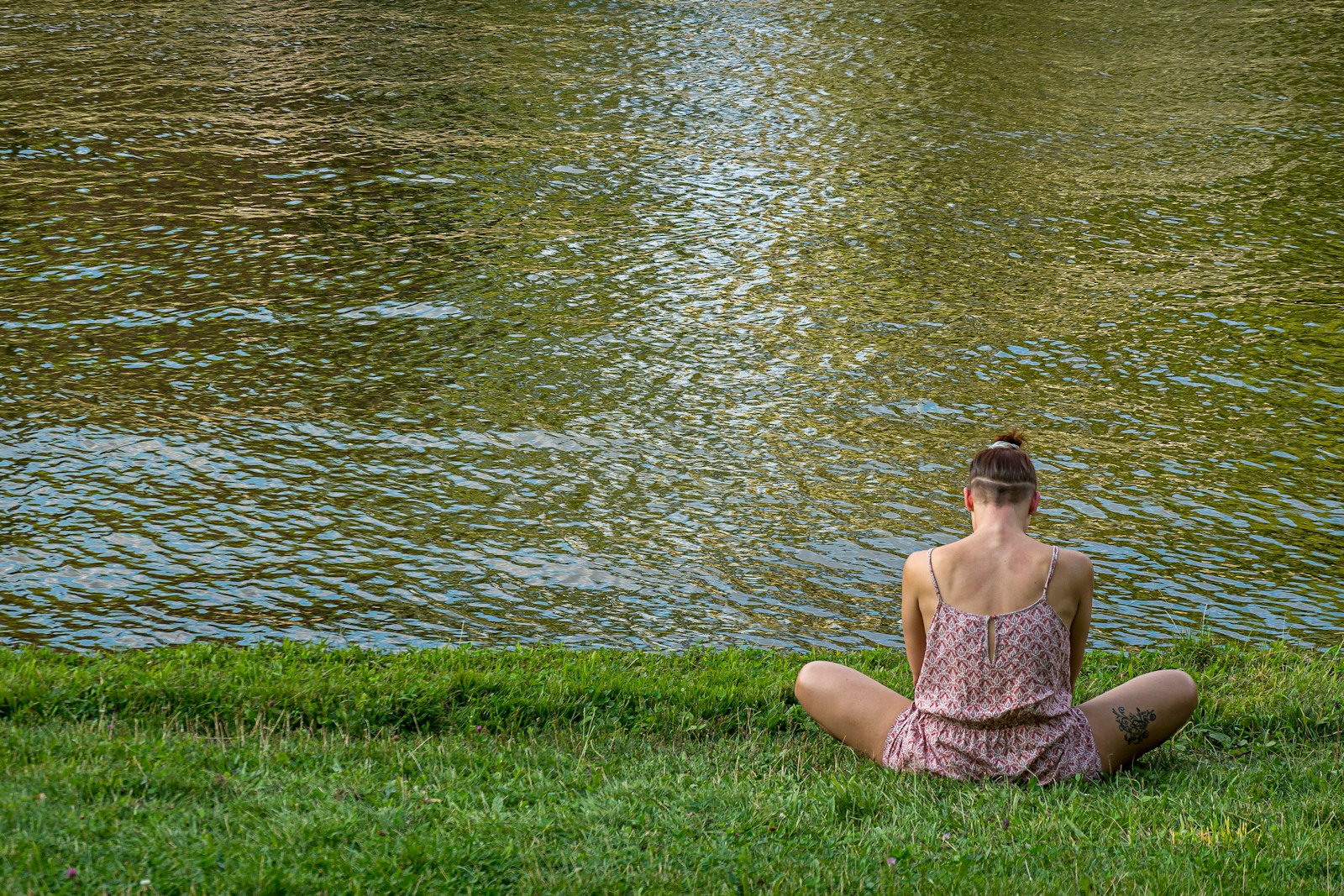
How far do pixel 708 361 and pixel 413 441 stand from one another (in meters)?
2.37

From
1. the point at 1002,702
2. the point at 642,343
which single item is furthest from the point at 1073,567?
the point at 642,343

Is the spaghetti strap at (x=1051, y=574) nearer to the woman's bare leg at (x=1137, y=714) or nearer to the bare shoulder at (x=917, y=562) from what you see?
the bare shoulder at (x=917, y=562)

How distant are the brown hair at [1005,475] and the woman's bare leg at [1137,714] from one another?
83cm

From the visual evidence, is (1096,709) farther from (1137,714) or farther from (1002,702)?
(1002,702)

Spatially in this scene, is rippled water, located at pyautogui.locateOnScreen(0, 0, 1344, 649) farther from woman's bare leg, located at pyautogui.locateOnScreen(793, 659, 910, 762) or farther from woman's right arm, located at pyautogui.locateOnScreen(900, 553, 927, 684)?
woman's right arm, located at pyautogui.locateOnScreen(900, 553, 927, 684)

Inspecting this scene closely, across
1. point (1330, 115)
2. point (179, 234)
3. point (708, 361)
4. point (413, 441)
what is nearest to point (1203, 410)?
point (708, 361)

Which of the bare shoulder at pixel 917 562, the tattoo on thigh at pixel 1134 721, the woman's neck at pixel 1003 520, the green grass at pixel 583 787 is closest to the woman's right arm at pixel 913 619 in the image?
the bare shoulder at pixel 917 562

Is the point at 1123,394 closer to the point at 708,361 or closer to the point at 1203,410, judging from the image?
the point at 1203,410

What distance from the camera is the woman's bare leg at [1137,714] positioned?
512cm

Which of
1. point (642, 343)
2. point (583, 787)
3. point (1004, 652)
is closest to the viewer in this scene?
point (583, 787)

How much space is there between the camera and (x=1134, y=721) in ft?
16.9

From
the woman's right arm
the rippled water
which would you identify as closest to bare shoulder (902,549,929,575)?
the woman's right arm

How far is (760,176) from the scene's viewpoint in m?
15.1

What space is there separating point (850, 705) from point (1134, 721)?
100 cm
